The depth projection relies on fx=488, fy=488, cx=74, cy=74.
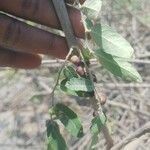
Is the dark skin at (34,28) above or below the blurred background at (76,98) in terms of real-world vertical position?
above

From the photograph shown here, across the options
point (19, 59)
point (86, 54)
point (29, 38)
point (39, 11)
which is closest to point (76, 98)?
point (19, 59)

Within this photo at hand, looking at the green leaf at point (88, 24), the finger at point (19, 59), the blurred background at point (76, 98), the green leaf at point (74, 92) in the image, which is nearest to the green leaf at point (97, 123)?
the green leaf at point (74, 92)

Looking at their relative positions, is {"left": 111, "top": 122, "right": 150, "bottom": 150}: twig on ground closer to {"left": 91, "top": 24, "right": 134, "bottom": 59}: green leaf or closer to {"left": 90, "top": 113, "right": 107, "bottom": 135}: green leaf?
{"left": 90, "top": 113, "right": 107, "bottom": 135}: green leaf

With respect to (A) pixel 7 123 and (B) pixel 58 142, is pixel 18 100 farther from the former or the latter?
(B) pixel 58 142

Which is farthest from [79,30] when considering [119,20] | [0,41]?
[119,20]

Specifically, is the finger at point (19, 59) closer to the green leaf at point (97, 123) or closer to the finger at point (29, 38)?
the finger at point (29, 38)

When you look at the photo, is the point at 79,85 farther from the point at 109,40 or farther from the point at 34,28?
the point at 34,28
